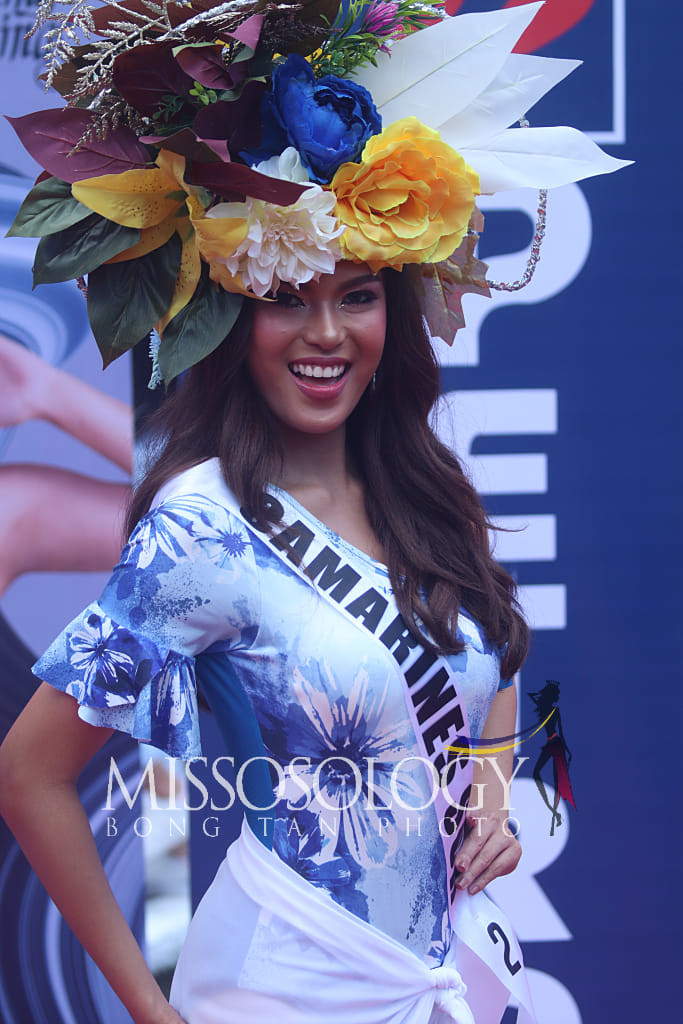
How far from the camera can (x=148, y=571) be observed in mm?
971

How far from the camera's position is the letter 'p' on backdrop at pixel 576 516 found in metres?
1.98

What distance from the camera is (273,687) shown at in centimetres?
101

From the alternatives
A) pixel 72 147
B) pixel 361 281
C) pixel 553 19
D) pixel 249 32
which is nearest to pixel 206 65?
pixel 249 32

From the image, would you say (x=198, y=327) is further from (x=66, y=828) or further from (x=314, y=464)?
(x=66, y=828)

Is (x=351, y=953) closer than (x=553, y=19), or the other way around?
(x=351, y=953)

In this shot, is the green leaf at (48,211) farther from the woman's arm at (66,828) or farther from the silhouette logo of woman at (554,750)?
the silhouette logo of woman at (554,750)

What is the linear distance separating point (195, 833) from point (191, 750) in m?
1.18

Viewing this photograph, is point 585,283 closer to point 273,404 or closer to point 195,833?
Answer: point 273,404

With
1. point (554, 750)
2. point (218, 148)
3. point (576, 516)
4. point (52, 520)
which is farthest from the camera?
point (576, 516)

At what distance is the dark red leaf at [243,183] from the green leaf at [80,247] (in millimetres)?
99

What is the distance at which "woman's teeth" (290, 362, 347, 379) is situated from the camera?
1107 millimetres

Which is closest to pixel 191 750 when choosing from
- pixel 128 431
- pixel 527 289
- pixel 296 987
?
pixel 296 987

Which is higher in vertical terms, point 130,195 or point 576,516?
point 130,195

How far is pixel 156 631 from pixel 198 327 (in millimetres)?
338
